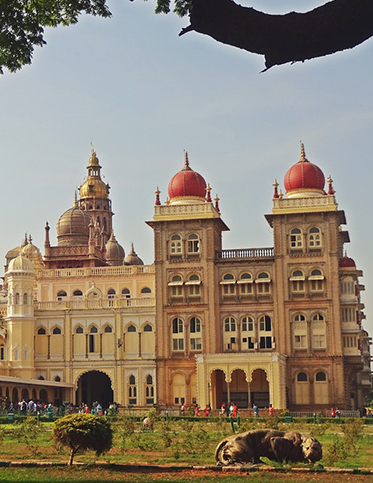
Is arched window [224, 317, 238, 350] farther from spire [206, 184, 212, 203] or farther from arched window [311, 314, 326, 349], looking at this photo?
spire [206, 184, 212, 203]

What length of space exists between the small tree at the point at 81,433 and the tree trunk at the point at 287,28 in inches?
550

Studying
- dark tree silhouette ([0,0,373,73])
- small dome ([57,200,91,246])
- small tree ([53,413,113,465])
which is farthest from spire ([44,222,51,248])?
dark tree silhouette ([0,0,373,73])

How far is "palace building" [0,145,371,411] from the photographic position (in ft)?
183

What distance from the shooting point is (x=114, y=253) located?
8300 cm

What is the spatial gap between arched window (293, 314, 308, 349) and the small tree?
35466 mm

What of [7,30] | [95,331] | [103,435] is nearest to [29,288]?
[95,331]

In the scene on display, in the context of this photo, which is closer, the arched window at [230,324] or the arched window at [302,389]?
the arched window at [302,389]

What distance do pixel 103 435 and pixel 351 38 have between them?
15132 mm

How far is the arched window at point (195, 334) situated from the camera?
5803 centimetres

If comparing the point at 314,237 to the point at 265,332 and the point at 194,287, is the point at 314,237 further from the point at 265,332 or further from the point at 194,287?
the point at 194,287

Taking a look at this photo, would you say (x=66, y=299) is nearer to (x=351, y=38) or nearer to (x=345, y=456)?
(x=345, y=456)

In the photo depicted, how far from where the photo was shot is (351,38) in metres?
9.63

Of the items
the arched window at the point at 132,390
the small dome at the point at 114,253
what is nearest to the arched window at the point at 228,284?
the arched window at the point at 132,390

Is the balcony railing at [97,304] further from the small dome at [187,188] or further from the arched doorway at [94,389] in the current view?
the small dome at [187,188]
